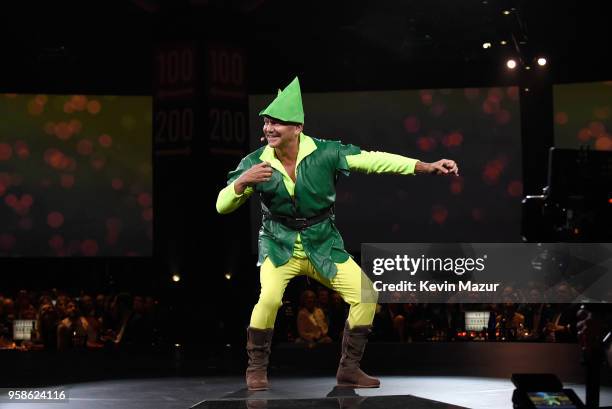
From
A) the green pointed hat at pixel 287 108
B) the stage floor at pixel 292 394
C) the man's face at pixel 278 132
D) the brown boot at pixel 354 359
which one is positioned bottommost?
the stage floor at pixel 292 394

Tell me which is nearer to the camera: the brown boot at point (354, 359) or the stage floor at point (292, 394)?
the stage floor at point (292, 394)

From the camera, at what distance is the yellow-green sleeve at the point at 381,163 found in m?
4.38

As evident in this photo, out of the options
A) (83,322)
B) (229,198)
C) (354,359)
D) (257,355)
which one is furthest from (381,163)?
(83,322)

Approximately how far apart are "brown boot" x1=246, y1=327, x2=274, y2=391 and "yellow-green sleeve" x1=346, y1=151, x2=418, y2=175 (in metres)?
0.91

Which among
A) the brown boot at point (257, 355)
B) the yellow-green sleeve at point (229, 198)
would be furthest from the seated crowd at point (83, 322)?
the yellow-green sleeve at point (229, 198)

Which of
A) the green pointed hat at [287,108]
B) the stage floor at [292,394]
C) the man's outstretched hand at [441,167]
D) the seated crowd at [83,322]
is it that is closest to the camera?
the stage floor at [292,394]

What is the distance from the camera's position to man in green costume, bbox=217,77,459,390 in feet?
14.5

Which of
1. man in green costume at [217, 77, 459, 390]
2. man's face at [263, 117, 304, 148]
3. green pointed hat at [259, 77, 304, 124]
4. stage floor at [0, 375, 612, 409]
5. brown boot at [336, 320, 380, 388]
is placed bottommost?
stage floor at [0, 375, 612, 409]

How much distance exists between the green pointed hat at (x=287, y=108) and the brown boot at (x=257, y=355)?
1034 millimetres

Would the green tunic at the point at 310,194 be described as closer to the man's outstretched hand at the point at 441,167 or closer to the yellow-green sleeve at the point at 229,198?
the yellow-green sleeve at the point at 229,198

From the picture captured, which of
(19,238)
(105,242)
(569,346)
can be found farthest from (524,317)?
(19,238)

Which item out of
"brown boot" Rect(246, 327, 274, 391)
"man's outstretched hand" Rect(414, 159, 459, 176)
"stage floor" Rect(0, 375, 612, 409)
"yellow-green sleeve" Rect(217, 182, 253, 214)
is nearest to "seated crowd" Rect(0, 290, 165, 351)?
"stage floor" Rect(0, 375, 612, 409)

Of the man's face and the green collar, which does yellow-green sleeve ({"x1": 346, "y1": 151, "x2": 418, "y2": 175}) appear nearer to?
the green collar

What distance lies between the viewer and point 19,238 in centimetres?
1159
